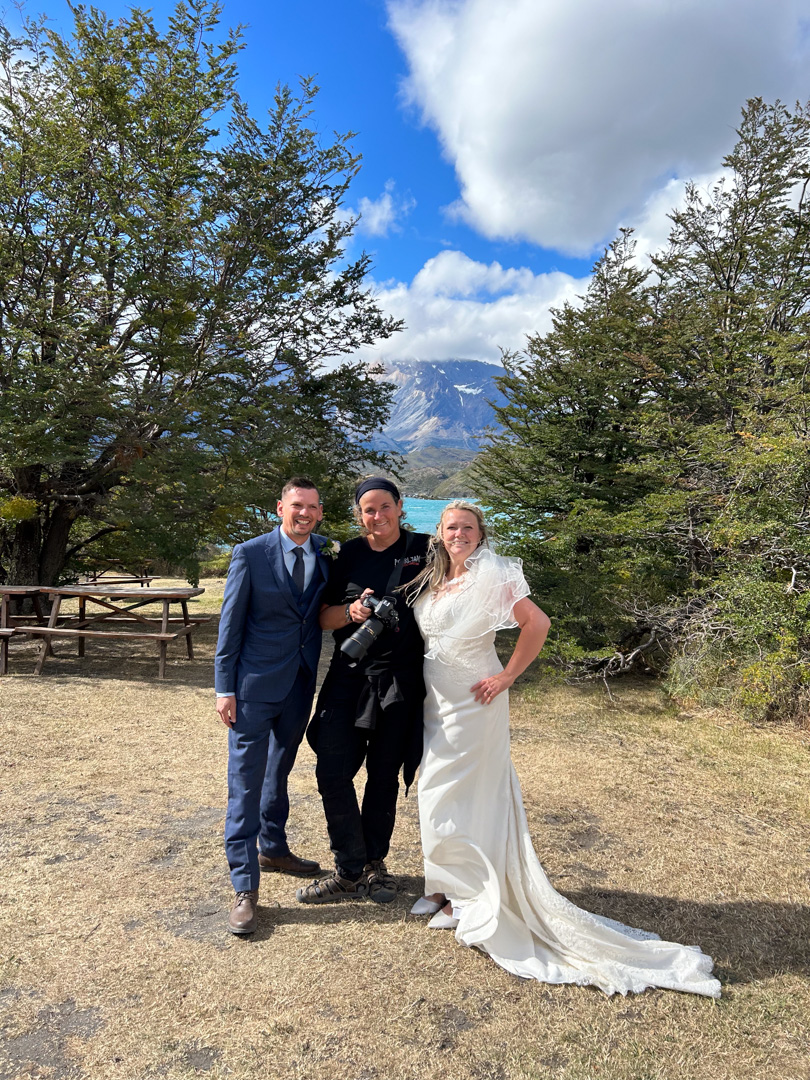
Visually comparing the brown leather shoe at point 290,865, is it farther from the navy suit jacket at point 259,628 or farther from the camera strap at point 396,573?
the camera strap at point 396,573

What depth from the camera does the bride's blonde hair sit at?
3.00 metres

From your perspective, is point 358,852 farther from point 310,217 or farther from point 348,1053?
point 310,217

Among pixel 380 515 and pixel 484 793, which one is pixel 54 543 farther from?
pixel 484 793

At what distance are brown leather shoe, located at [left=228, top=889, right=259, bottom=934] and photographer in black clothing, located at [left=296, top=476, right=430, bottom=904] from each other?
0.33 metres

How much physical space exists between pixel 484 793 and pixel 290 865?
1.39 meters

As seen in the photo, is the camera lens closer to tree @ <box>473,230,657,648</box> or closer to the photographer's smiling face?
the photographer's smiling face

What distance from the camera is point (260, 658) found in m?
3.05

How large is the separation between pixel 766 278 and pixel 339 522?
1008 centimetres

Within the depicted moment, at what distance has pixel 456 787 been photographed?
9.40 ft

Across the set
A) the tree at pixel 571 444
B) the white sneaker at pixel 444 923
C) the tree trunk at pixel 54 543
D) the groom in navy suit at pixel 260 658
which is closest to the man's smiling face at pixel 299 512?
the groom in navy suit at pixel 260 658

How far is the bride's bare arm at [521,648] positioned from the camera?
9.31 ft

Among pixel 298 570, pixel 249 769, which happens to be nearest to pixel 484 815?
pixel 249 769

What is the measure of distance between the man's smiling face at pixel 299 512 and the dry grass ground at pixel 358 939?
1927 millimetres

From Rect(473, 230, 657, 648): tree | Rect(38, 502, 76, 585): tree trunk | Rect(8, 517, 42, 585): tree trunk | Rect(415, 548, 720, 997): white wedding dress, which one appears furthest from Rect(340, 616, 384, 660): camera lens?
Rect(8, 517, 42, 585): tree trunk
